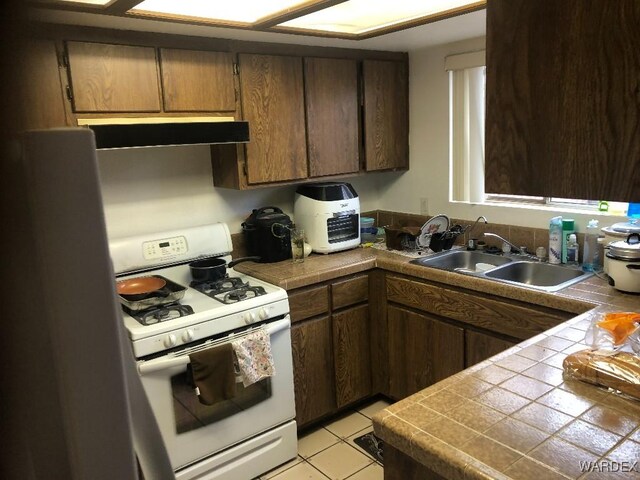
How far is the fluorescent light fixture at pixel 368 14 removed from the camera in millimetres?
2174

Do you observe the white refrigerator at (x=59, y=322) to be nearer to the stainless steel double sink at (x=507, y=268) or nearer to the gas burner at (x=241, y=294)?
the gas burner at (x=241, y=294)

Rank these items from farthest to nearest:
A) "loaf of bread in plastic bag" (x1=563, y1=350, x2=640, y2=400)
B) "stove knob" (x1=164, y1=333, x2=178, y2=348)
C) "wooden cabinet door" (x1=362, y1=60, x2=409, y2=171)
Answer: "wooden cabinet door" (x1=362, y1=60, x2=409, y2=171), "stove knob" (x1=164, y1=333, x2=178, y2=348), "loaf of bread in plastic bag" (x1=563, y1=350, x2=640, y2=400)

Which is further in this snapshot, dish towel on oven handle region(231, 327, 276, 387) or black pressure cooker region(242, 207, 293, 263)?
black pressure cooker region(242, 207, 293, 263)

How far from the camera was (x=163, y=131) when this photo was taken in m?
2.22

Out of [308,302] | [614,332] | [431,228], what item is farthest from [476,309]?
[614,332]

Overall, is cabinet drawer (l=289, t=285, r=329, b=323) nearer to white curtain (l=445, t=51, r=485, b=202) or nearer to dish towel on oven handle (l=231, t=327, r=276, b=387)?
dish towel on oven handle (l=231, t=327, r=276, b=387)

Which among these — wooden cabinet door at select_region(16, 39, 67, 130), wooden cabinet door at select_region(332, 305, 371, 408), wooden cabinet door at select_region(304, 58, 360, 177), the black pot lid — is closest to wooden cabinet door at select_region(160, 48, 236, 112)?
wooden cabinet door at select_region(304, 58, 360, 177)

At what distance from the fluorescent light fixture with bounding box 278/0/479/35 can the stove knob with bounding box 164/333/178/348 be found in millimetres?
1484

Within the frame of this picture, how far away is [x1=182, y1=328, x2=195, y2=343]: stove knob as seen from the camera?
2.14 m

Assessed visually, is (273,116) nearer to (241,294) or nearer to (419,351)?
(241,294)

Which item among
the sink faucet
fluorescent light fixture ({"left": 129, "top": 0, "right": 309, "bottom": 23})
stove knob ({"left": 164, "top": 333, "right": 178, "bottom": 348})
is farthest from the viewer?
the sink faucet

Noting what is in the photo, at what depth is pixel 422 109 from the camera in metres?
3.36

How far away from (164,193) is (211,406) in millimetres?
1192

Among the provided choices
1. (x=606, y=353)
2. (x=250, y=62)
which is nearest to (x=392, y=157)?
(x=250, y=62)
